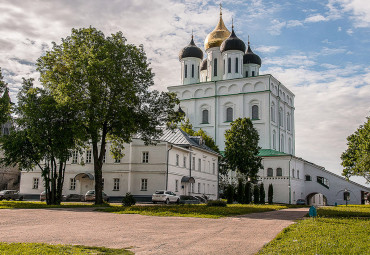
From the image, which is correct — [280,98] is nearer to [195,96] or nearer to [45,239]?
[195,96]

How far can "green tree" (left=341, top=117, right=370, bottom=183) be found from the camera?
43.2m

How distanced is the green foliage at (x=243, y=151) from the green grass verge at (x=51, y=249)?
44888 mm

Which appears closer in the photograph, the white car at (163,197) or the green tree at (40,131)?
the green tree at (40,131)

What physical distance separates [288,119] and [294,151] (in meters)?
6.33

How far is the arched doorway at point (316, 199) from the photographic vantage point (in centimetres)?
6925

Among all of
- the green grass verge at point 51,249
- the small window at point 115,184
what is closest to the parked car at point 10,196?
the small window at point 115,184

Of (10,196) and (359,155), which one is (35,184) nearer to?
(10,196)

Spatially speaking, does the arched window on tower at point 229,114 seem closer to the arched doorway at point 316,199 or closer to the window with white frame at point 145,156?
the arched doorway at point 316,199

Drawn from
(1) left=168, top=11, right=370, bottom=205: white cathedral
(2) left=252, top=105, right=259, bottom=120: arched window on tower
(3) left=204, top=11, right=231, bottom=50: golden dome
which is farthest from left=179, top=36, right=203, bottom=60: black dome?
(2) left=252, top=105, right=259, bottom=120: arched window on tower

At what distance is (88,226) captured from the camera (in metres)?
15.0

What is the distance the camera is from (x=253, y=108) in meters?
72.8

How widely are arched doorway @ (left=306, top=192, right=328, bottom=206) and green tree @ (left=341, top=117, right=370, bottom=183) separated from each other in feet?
45.1

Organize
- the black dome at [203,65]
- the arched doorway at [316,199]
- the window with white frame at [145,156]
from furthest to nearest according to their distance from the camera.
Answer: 1. the black dome at [203,65]
2. the arched doorway at [316,199]
3. the window with white frame at [145,156]

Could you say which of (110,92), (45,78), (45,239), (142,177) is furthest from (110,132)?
(45,239)
